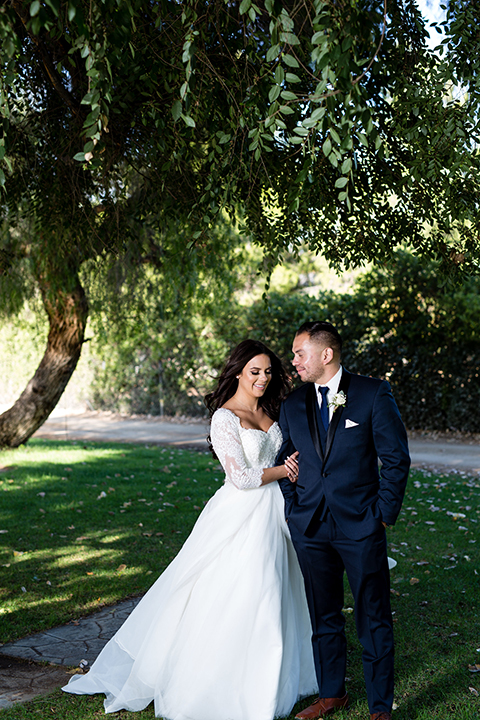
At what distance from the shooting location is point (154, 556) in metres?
6.93

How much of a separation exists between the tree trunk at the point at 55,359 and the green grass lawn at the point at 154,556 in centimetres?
88

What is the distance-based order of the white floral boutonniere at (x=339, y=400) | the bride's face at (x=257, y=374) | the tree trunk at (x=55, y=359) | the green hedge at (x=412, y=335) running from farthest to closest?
the green hedge at (x=412, y=335), the tree trunk at (x=55, y=359), the bride's face at (x=257, y=374), the white floral boutonniere at (x=339, y=400)

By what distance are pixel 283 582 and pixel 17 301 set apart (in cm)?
854

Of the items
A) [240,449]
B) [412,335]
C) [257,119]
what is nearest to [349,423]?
[240,449]

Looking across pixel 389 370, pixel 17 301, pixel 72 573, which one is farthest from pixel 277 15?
pixel 389 370

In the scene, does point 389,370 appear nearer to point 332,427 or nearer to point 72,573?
point 72,573

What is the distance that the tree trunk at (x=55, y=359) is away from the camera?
1127cm

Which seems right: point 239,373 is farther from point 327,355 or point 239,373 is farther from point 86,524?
point 86,524

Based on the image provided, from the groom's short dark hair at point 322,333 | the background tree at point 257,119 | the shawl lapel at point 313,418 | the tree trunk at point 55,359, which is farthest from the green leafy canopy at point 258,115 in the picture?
the tree trunk at point 55,359

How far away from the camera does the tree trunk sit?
1127 centimetres

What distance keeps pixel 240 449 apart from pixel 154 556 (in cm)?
335

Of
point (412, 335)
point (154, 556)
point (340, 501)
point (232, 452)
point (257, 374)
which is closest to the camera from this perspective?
point (340, 501)

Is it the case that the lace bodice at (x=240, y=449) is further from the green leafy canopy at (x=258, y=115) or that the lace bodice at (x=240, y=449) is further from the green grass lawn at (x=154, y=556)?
the green grass lawn at (x=154, y=556)

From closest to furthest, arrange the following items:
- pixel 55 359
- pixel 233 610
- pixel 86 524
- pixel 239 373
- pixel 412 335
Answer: pixel 233 610, pixel 239 373, pixel 86 524, pixel 55 359, pixel 412 335
